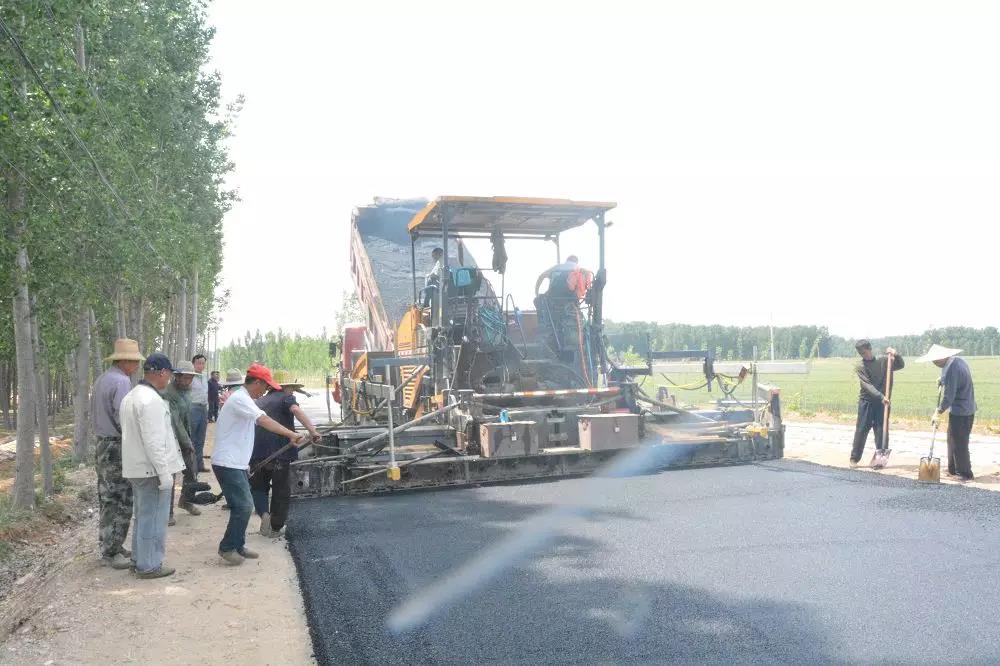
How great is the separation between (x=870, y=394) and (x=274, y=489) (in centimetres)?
650

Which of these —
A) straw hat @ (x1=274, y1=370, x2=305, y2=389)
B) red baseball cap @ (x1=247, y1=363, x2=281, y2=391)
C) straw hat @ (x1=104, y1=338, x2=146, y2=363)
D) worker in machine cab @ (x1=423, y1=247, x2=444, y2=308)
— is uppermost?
worker in machine cab @ (x1=423, y1=247, x2=444, y2=308)

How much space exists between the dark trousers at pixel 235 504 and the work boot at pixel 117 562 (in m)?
0.61

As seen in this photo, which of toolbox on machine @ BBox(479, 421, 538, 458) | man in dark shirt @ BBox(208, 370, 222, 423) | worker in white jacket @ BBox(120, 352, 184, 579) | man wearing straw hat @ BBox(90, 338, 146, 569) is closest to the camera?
worker in white jacket @ BBox(120, 352, 184, 579)

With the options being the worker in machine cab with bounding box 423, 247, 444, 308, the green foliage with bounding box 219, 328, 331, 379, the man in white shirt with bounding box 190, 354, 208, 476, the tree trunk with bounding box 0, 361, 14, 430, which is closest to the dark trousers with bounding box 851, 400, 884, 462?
the worker in machine cab with bounding box 423, 247, 444, 308

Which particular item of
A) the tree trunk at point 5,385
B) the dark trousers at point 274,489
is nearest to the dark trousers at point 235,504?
the dark trousers at point 274,489

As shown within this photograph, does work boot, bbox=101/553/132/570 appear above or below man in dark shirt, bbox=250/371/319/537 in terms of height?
below

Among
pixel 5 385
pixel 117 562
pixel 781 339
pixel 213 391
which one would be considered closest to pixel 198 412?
pixel 117 562

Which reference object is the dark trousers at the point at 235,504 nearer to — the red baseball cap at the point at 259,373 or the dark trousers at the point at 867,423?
the red baseball cap at the point at 259,373

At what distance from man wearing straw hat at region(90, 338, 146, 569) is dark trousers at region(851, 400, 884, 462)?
7443 millimetres

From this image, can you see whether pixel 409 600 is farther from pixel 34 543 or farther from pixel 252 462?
pixel 34 543

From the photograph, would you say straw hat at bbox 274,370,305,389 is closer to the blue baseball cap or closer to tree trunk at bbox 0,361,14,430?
the blue baseball cap

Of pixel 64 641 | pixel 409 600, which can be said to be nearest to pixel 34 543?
pixel 64 641

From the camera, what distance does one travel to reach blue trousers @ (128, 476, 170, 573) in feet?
17.4

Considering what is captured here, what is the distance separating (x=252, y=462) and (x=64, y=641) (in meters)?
2.29
